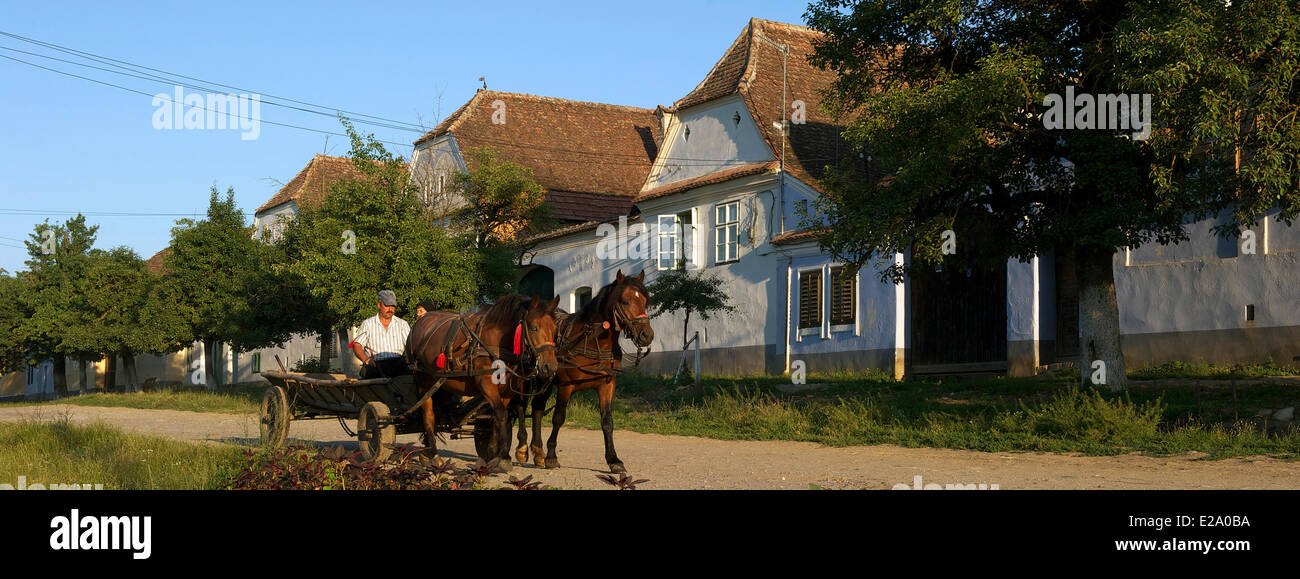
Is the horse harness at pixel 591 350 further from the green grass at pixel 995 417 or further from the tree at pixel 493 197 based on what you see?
the tree at pixel 493 197

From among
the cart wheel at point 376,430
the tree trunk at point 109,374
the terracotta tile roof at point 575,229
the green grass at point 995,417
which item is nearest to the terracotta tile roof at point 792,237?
the green grass at point 995,417

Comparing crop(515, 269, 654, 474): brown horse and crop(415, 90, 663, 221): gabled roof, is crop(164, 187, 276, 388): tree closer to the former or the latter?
crop(415, 90, 663, 221): gabled roof

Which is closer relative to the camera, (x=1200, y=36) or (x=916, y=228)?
(x=1200, y=36)

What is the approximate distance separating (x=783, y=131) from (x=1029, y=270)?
8.37m

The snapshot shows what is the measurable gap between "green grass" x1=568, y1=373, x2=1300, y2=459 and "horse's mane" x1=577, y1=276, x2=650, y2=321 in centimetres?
539

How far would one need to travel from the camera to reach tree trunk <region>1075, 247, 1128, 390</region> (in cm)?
1661

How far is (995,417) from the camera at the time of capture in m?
16.0

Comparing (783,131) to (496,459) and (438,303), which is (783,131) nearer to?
(438,303)

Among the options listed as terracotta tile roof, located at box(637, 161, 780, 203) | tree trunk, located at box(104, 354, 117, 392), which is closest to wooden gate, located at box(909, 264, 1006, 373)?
terracotta tile roof, located at box(637, 161, 780, 203)

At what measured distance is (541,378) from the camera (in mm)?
11117

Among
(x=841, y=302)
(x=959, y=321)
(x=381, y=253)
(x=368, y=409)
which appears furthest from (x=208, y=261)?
(x=368, y=409)

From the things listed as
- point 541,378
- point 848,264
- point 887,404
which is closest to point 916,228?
point 848,264

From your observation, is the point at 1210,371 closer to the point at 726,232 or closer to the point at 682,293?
the point at 682,293
